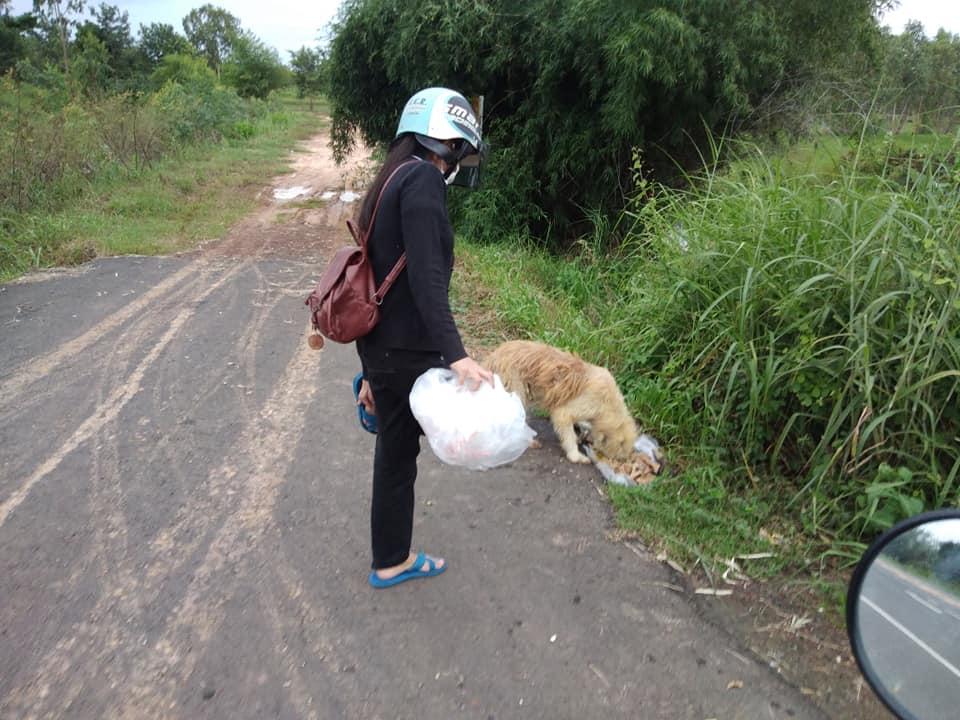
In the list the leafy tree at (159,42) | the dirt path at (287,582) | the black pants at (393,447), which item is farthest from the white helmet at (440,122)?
the leafy tree at (159,42)

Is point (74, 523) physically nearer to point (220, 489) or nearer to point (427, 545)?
point (220, 489)

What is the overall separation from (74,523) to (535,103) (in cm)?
884

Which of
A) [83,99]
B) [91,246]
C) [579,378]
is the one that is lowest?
[91,246]

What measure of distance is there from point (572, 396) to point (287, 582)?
203cm

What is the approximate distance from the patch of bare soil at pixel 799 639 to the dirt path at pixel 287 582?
9 cm

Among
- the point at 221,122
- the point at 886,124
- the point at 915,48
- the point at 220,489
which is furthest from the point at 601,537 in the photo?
the point at 221,122

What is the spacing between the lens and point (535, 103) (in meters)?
10.4

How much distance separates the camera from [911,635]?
2.07 meters

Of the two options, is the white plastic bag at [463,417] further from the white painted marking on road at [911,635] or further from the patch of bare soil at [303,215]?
the patch of bare soil at [303,215]

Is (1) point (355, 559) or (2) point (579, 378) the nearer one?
(1) point (355, 559)

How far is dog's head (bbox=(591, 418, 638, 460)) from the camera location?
13.9 ft

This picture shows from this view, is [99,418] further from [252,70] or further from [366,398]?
[252,70]

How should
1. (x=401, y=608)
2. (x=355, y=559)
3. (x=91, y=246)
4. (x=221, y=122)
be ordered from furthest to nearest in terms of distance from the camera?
(x=221, y=122), (x=91, y=246), (x=355, y=559), (x=401, y=608)

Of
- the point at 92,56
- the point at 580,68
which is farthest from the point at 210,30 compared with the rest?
the point at 580,68
